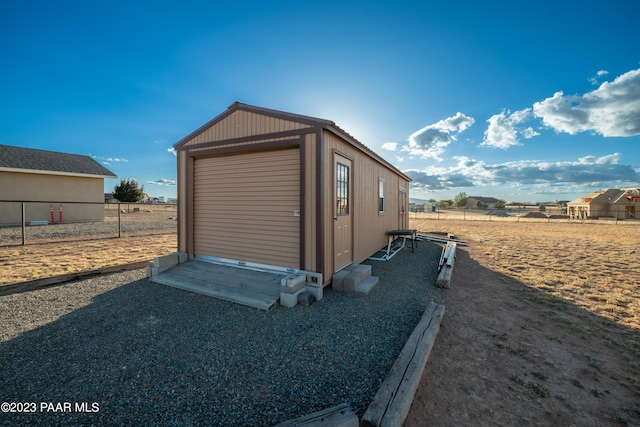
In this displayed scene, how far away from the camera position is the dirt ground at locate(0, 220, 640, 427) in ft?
6.88

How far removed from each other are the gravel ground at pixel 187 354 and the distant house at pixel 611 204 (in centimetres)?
4317

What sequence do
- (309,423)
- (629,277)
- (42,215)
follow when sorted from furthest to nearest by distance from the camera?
(42,215) → (629,277) → (309,423)

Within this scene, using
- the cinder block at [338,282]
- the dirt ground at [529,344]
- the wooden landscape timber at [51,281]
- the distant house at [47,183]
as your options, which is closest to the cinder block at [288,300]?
the cinder block at [338,282]

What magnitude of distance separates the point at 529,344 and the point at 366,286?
7.56ft

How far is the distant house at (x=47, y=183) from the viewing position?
42.6ft

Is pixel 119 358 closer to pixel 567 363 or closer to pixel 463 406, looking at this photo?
pixel 463 406

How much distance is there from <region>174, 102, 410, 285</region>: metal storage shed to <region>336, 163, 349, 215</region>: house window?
0.8 inches

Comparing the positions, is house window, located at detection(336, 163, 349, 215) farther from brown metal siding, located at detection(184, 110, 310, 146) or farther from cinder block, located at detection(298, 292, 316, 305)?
cinder block, located at detection(298, 292, 316, 305)

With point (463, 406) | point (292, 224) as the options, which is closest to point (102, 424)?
point (463, 406)

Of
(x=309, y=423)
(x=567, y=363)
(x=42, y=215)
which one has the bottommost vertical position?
(x=567, y=363)

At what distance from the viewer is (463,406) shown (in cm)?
211

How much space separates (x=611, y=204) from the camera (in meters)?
32.5

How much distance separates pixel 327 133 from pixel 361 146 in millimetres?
1698

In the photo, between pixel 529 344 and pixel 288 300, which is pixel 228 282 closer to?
pixel 288 300
